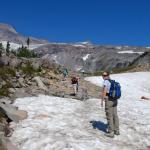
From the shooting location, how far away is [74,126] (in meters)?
20.9

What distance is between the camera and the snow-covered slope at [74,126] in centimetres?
1798

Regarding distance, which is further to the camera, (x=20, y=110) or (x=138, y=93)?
(x=138, y=93)

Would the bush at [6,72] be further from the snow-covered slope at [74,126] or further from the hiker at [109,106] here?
the hiker at [109,106]

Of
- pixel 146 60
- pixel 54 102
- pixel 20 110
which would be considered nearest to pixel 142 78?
pixel 54 102

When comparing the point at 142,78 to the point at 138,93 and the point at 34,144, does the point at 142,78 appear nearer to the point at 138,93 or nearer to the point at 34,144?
the point at 138,93

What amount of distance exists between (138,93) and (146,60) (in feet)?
279

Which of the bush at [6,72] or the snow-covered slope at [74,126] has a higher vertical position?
the bush at [6,72]

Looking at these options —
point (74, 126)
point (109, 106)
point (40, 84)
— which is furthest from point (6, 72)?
point (109, 106)

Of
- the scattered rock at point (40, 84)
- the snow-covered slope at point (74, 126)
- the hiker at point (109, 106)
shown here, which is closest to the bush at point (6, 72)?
the scattered rock at point (40, 84)

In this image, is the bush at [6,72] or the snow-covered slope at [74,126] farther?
the bush at [6,72]

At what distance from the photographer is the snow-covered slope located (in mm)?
17984

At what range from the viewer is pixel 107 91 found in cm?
1972

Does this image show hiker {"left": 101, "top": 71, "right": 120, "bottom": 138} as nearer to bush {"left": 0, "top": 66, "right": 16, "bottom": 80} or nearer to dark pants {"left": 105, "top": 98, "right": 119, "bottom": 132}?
dark pants {"left": 105, "top": 98, "right": 119, "bottom": 132}

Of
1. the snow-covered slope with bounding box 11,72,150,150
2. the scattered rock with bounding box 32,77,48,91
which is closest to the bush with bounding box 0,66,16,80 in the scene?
the scattered rock with bounding box 32,77,48,91
